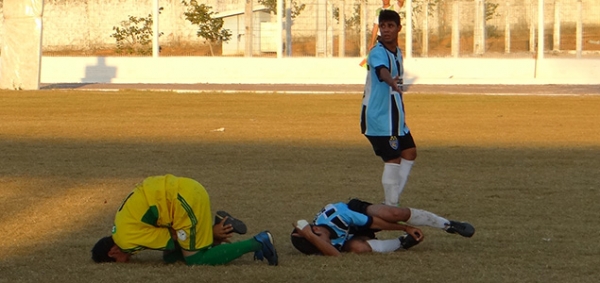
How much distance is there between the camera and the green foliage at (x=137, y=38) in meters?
35.9

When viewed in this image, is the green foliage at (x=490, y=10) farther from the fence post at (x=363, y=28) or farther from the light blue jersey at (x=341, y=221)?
the light blue jersey at (x=341, y=221)

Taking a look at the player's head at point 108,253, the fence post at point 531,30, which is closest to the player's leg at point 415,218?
the player's head at point 108,253

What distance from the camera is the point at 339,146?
16094 millimetres

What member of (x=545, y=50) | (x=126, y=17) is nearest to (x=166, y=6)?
(x=126, y=17)

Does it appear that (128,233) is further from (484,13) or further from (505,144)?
(484,13)

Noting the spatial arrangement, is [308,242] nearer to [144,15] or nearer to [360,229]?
[360,229]

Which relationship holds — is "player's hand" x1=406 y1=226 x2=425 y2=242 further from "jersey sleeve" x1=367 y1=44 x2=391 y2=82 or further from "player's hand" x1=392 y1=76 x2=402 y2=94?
"jersey sleeve" x1=367 y1=44 x2=391 y2=82

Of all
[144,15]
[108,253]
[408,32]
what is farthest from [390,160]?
[144,15]

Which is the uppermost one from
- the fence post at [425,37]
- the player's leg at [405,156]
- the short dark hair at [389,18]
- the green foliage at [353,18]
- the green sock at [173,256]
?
the green foliage at [353,18]

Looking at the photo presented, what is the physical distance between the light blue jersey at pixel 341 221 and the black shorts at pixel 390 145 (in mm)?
1133

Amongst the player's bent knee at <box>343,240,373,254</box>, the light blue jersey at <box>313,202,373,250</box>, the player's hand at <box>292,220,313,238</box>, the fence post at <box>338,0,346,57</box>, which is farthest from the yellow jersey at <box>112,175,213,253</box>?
the fence post at <box>338,0,346,57</box>

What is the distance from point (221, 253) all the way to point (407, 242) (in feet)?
4.63

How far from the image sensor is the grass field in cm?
758

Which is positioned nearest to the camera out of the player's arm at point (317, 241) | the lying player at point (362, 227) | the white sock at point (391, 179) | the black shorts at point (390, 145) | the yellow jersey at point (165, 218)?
the yellow jersey at point (165, 218)
